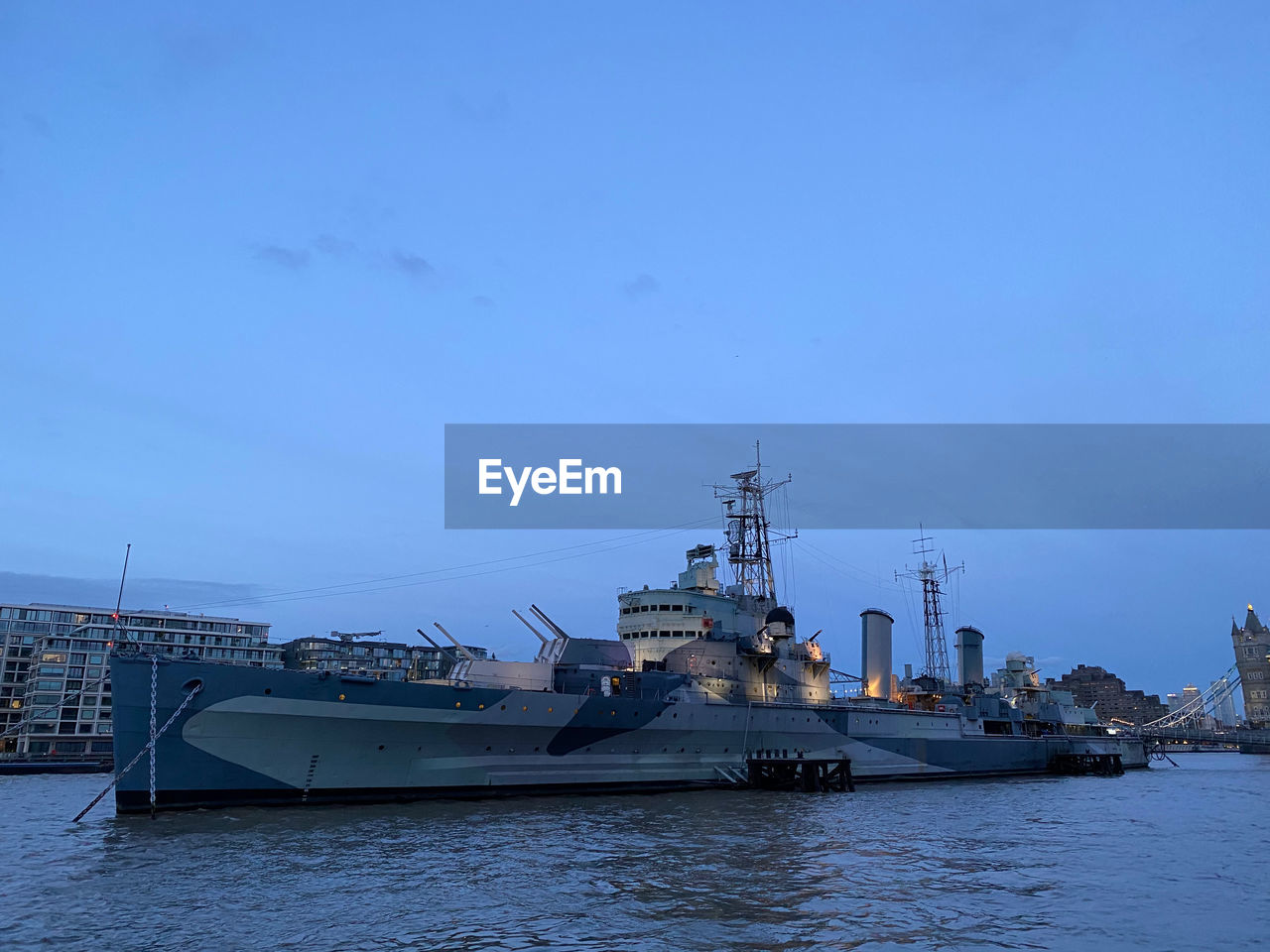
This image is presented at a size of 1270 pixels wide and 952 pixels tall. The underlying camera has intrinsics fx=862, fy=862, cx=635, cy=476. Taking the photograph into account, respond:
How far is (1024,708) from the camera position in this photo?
5319 cm

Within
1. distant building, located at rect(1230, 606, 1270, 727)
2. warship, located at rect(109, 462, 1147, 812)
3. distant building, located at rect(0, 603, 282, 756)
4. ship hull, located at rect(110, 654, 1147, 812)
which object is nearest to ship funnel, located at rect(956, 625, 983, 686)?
warship, located at rect(109, 462, 1147, 812)

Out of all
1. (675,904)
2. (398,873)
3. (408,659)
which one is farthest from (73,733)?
(675,904)

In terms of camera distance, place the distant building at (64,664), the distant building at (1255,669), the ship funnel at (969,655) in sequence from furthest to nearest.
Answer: the distant building at (1255,669) → the distant building at (64,664) → the ship funnel at (969,655)

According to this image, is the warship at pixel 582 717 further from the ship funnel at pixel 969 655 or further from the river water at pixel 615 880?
the ship funnel at pixel 969 655

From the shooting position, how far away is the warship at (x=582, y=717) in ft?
70.4

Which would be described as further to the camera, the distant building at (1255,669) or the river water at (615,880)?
the distant building at (1255,669)

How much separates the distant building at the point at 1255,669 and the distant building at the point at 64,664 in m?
119

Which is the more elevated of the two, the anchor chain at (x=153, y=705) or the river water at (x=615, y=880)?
the anchor chain at (x=153, y=705)

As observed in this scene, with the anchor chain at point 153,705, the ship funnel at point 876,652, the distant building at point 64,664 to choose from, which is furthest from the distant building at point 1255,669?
the anchor chain at point 153,705

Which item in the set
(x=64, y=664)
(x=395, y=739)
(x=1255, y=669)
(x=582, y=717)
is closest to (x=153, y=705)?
(x=395, y=739)

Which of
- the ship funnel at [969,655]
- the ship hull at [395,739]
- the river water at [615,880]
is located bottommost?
the river water at [615,880]

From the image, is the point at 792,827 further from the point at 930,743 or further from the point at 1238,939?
the point at 930,743

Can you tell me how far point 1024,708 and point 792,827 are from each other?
36920mm

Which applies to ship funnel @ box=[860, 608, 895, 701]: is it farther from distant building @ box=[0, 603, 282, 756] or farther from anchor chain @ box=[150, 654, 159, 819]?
distant building @ box=[0, 603, 282, 756]
